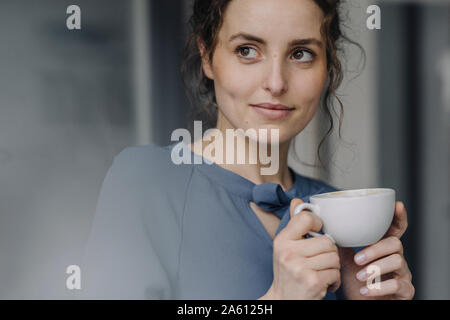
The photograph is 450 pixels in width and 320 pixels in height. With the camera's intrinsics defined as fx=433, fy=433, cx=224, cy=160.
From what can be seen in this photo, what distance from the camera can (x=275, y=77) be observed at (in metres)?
0.39

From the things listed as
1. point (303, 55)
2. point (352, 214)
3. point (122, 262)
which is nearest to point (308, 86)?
point (303, 55)

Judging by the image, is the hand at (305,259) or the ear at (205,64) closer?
the hand at (305,259)

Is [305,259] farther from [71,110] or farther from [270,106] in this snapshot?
[71,110]

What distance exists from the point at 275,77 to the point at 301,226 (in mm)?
136

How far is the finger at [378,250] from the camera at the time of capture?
399mm

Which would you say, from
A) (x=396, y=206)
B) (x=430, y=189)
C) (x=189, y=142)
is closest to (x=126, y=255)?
(x=189, y=142)

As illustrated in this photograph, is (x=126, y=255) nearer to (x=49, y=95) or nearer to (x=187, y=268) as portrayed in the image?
(x=187, y=268)

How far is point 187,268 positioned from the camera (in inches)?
15.8

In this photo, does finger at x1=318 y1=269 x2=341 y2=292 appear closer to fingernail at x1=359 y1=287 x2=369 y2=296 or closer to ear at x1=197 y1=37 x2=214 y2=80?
fingernail at x1=359 y1=287 x2=369 y2=296

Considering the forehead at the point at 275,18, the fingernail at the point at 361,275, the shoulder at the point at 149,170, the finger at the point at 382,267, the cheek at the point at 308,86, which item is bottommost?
the fingernail at the point at 361,275

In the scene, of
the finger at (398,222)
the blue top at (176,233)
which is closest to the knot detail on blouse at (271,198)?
the blue top at (176,233)

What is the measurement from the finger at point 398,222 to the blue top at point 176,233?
0.27 feet

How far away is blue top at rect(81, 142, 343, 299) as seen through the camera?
15.5 inches

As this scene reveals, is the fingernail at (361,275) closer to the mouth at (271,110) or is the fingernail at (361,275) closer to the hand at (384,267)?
the hand at (384,267)
